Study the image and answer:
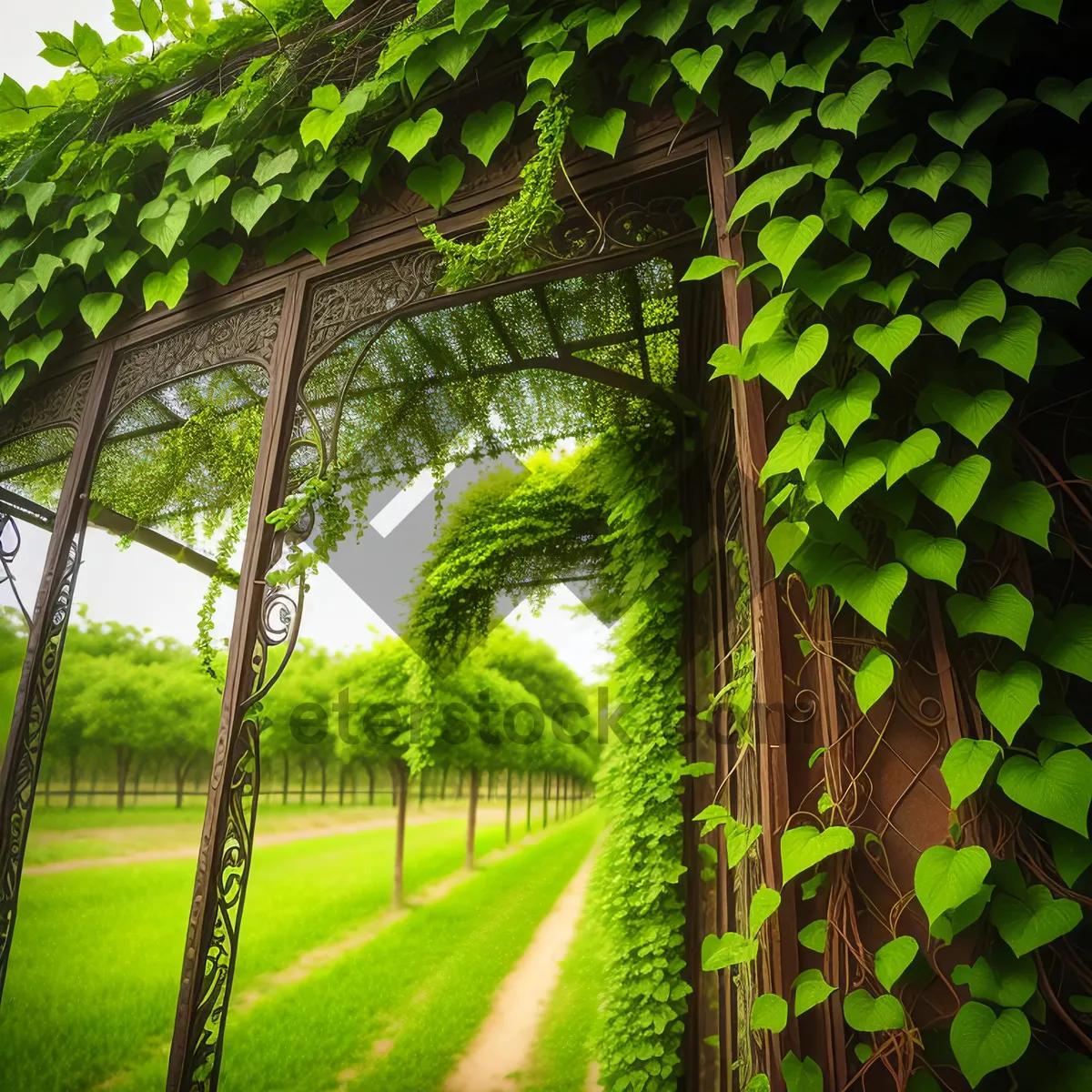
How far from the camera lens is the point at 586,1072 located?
464 cm

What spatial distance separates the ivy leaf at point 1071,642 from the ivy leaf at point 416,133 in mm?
1671

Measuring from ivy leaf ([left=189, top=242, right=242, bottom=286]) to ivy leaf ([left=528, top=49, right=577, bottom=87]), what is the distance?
106cm

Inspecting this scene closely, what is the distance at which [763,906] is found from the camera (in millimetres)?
1081

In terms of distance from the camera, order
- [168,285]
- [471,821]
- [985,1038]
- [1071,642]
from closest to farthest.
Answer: [985,1038]
[1071,642]
[168,285]
[471,821]

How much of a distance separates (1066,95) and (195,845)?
24.3 feet

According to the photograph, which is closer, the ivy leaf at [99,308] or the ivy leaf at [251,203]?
the ivy leaf at [251,203]

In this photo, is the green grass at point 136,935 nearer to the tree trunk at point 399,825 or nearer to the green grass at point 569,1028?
the tree trunk at point 399,825

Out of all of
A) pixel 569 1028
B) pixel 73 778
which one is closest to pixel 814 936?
pixel 569 1028

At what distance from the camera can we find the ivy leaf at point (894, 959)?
99cm

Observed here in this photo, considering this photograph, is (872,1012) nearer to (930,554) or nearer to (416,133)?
(930,554)

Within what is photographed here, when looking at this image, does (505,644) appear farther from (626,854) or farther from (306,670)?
(626,854)

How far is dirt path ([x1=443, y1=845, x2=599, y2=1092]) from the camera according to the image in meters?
4.78

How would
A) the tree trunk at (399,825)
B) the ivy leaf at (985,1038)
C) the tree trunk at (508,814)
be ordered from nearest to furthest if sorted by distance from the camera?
the ivy leaf at (985,1038), the tree trunk at (399,825), the tree trunk at (508,814)

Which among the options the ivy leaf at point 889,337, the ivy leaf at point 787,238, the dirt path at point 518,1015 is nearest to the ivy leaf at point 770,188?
the ivy leaf at point 787,238
